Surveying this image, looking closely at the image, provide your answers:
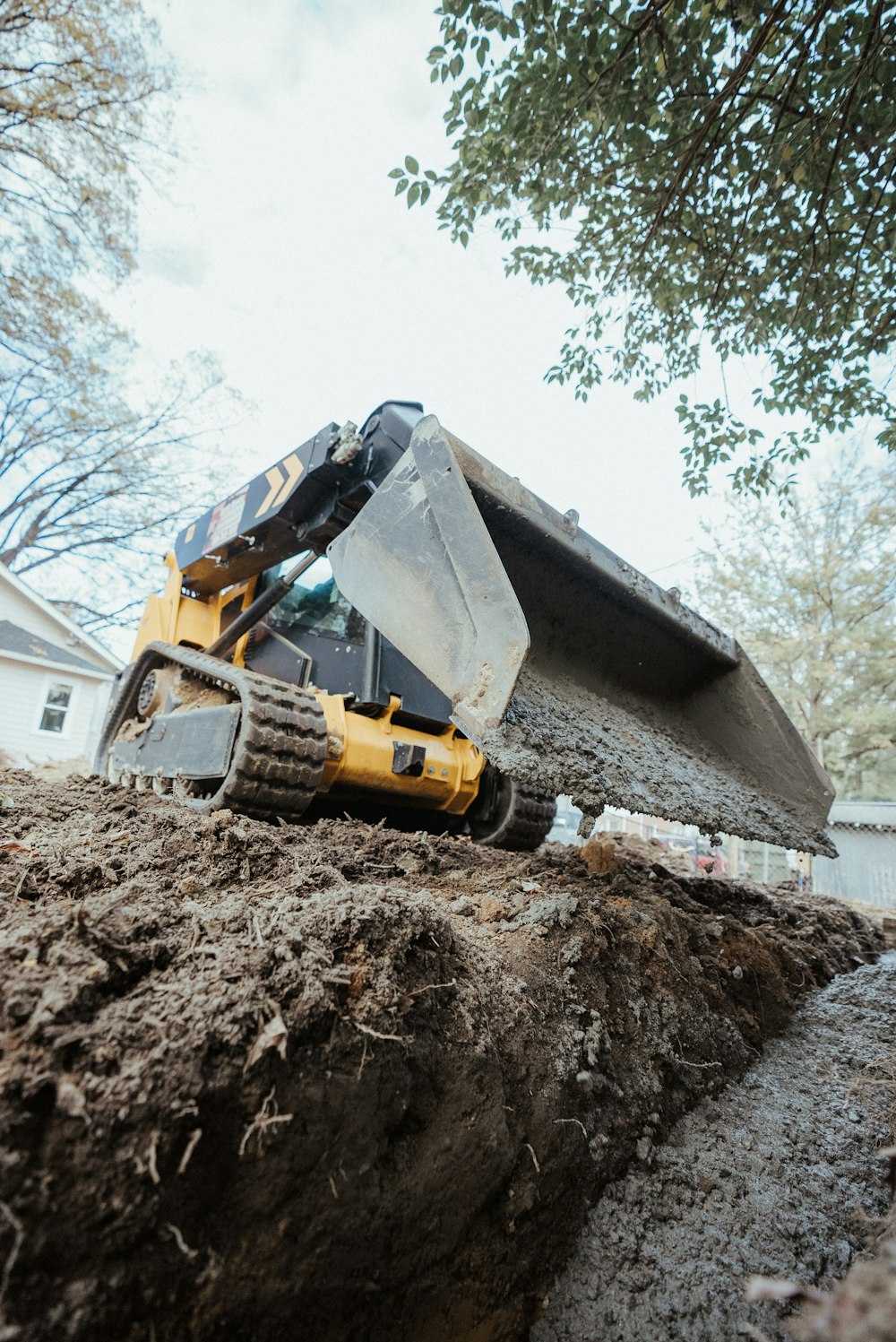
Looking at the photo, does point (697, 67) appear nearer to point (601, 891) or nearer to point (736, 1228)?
point (601, 891)

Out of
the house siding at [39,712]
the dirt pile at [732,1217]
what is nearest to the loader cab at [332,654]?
the dirt pile at [732,1217]

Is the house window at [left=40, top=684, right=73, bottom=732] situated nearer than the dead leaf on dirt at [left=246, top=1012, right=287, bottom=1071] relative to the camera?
No

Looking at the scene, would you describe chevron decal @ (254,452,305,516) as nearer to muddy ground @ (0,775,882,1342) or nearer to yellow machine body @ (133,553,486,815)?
yellow machine body @ (133,553,486,815)

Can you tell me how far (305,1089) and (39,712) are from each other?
614 inches

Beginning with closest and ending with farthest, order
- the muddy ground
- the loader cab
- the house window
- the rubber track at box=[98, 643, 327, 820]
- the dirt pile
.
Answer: the muddy ground → the dirt pile → the rubber track at box=[98, 643, 327, 820] → the loader cab → the house window

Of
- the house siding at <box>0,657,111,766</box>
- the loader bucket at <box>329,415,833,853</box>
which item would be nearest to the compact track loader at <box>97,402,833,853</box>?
the loader bucket at <box>329,415,833,853</box>

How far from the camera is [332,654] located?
4184 millimetres

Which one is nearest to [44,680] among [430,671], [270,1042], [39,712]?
[39,712]

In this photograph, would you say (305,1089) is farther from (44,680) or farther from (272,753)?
(44,680)

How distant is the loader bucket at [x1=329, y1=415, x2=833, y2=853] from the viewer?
82.4 inches

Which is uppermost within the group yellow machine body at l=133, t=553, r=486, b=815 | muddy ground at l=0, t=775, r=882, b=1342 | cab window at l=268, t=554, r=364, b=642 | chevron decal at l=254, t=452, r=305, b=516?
chevron decal at l=254, t=452, r=305, b=516

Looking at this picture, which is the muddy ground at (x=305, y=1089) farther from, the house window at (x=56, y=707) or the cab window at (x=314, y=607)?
the house window at (x=56, y=707)

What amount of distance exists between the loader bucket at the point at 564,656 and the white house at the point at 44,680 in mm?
13487

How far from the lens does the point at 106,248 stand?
36.1ft
